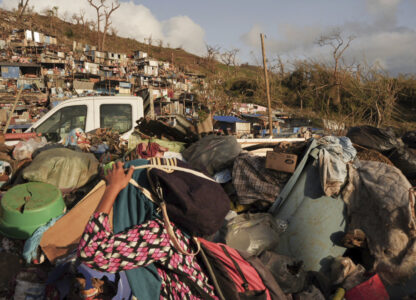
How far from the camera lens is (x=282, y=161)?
290 centimetres

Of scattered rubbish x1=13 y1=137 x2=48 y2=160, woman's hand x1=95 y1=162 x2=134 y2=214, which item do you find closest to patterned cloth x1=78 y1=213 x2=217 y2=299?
woman's hand x1=95 y1=162 x2=134 y2=214

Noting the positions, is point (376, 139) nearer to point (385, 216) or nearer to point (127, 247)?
point (385, 216)

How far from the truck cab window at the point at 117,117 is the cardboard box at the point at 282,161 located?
2725 millimetres

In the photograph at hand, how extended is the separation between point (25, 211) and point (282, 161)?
95.7 inches

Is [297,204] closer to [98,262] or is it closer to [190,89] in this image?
[98,262]

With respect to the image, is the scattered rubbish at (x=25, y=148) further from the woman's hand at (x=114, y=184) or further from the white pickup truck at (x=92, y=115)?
the woman's hand at (x=114, y=184)

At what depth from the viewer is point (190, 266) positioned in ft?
4.69

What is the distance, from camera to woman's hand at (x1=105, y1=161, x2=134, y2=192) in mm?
1310

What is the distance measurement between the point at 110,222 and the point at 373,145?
364 cm

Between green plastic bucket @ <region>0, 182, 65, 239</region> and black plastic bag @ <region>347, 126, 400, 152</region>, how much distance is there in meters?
3.75

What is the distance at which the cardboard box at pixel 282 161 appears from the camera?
288 centimetres

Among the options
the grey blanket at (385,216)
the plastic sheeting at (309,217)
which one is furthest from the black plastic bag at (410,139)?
the plastic sheeting at (309,217)

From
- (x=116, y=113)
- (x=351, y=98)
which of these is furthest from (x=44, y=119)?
(x=351, y=98)

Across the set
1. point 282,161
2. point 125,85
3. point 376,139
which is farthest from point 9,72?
point 376,139
